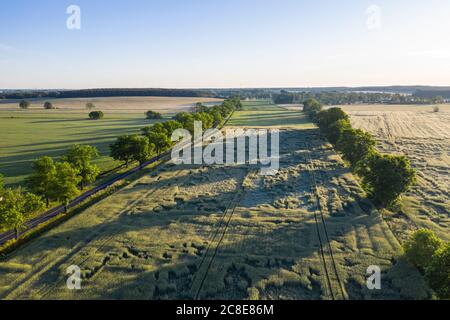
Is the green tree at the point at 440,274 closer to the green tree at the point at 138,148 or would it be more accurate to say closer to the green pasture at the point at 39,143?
the green tree at the point at 138,148

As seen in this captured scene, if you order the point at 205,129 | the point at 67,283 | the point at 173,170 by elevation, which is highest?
the point at 205,129

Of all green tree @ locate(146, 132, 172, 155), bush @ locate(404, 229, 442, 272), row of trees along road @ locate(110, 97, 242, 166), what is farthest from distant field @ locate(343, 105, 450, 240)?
green tree @ locate(146, 132, 172, 155)

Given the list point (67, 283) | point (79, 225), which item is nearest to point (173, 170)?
point (79, 225)

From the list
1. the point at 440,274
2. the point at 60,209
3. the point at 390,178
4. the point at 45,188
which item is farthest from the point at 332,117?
the point at 45,188

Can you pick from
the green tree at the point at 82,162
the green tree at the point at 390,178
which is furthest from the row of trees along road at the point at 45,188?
the green tree at the point at 390,178

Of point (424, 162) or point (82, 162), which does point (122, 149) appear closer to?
point (82, 162)
